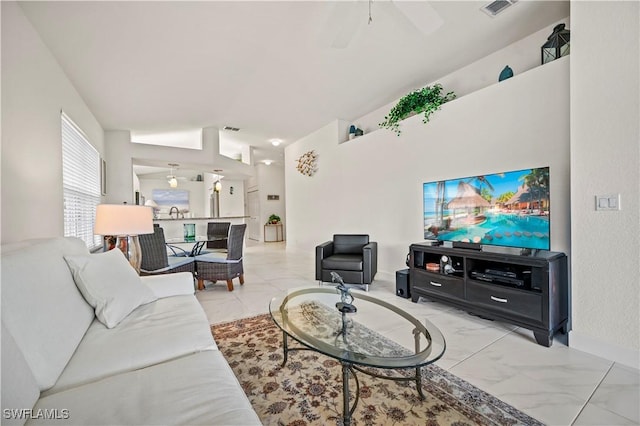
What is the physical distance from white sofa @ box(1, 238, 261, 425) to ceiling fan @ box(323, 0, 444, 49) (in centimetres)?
232

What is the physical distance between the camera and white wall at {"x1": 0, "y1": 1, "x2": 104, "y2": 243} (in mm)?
1827

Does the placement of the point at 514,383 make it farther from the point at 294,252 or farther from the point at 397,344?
the point at 294,252

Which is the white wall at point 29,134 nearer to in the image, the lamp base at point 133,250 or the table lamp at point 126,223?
the table lamp at point 126,223

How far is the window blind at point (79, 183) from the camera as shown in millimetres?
2977

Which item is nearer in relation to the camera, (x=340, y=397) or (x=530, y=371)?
(x=340, y=397)

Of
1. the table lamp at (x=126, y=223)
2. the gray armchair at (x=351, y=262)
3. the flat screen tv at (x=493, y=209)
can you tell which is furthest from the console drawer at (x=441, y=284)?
the table lamp at (x=126, y=223)

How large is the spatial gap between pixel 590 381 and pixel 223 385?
2113 mm

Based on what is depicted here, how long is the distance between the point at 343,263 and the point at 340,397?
2.14 m

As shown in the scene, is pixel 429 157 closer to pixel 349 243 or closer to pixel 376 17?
pixel 349 243

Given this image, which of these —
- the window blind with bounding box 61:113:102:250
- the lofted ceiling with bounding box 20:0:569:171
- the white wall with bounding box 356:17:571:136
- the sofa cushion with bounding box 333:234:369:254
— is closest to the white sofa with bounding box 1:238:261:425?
the window blind with bounding box 61:113:102:250

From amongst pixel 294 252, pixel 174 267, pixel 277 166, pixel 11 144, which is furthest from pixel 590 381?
pixel 277 166

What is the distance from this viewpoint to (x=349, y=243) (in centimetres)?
413

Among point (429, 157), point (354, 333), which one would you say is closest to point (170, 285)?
point (354, 333)

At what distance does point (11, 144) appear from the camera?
187 centimetres
